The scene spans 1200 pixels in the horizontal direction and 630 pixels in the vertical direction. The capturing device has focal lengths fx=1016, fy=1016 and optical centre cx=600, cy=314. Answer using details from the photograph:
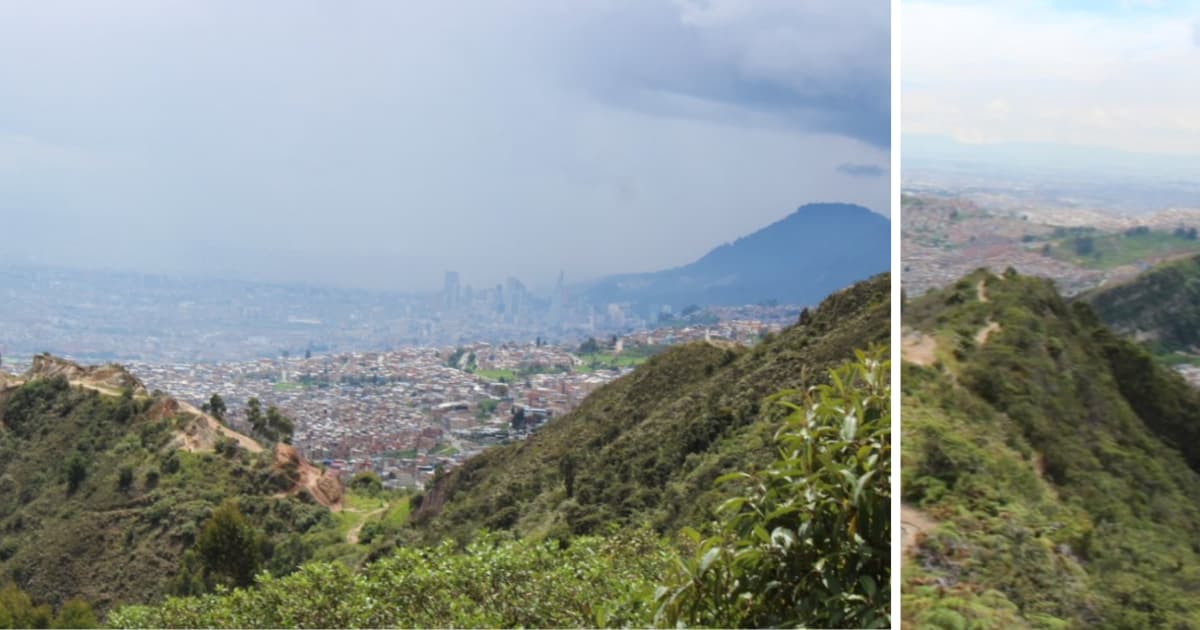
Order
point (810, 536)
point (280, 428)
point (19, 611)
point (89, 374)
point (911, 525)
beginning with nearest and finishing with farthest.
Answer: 1. point (810, 536)
2. point (911, 525)
3. point (19, 611)
4. point (89, 374)
5. point (280, 428)

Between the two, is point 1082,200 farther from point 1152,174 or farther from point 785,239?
point 785,239

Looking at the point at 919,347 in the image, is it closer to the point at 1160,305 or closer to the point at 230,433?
the point at 1160,305

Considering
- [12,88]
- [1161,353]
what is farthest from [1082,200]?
[12,88]

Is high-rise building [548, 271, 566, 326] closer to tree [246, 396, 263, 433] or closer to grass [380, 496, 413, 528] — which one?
grass [380, 496, 413, 528]

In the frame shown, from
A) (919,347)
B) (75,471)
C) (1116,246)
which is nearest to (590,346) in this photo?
(75,471)

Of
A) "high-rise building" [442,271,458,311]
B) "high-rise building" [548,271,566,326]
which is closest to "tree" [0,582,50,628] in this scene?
"high-rise building" [442,271,458,311]

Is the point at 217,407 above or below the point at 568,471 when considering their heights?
above

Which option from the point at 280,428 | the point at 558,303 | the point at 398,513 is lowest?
the point at 398,513
